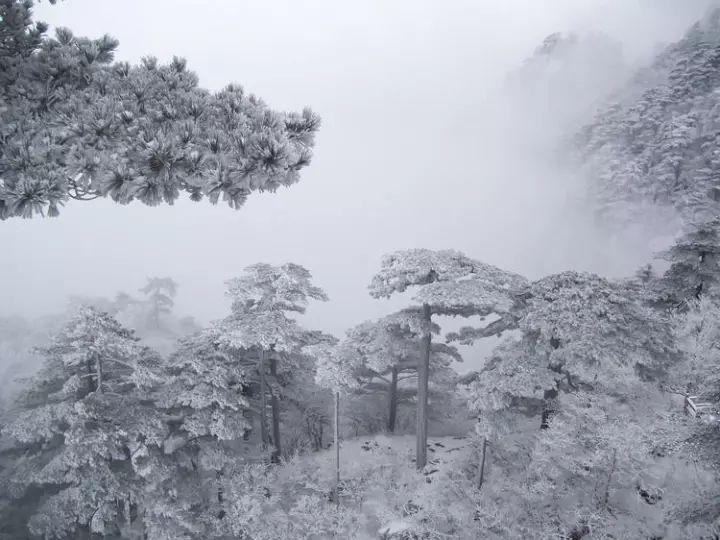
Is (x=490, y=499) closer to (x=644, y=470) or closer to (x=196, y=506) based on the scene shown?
(x=644, y=470)

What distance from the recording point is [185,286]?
113 meters

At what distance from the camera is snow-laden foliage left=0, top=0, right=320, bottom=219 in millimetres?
3160

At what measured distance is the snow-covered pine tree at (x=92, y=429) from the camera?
1243 cm

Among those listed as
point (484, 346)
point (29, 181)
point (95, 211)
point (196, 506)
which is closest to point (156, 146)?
point (29, 181)

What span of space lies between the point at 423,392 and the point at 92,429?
11.8 metres

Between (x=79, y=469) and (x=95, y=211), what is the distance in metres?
217

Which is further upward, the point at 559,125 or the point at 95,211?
the point at 95,211

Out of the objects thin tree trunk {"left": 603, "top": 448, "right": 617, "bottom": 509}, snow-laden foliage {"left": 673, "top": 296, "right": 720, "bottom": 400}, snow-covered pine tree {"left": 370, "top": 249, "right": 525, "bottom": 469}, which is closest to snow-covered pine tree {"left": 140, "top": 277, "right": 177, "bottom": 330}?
snow-covered pine tree {"left": 370, "top": 249, "right": 525, "bottom": 469}

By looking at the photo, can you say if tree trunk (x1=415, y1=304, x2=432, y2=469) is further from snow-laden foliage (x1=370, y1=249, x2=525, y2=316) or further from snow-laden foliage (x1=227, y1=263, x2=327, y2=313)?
snow-laden foliage (x1=227, y1=263, x2=327, y2=313)

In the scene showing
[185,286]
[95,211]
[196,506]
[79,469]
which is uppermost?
[95,211]

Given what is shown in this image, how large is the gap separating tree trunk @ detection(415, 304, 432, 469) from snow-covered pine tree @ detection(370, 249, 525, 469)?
5 cm

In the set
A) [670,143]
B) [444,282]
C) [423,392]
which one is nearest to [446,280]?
[444,282]

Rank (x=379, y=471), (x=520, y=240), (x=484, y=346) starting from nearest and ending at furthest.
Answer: (x=379, y=471), (x=484, y=346), (x=520, y=240)

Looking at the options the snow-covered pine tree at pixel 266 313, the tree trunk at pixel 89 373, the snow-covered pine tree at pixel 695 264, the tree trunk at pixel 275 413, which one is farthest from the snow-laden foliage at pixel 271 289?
the snow-covered pine tree at pixel 695 264
